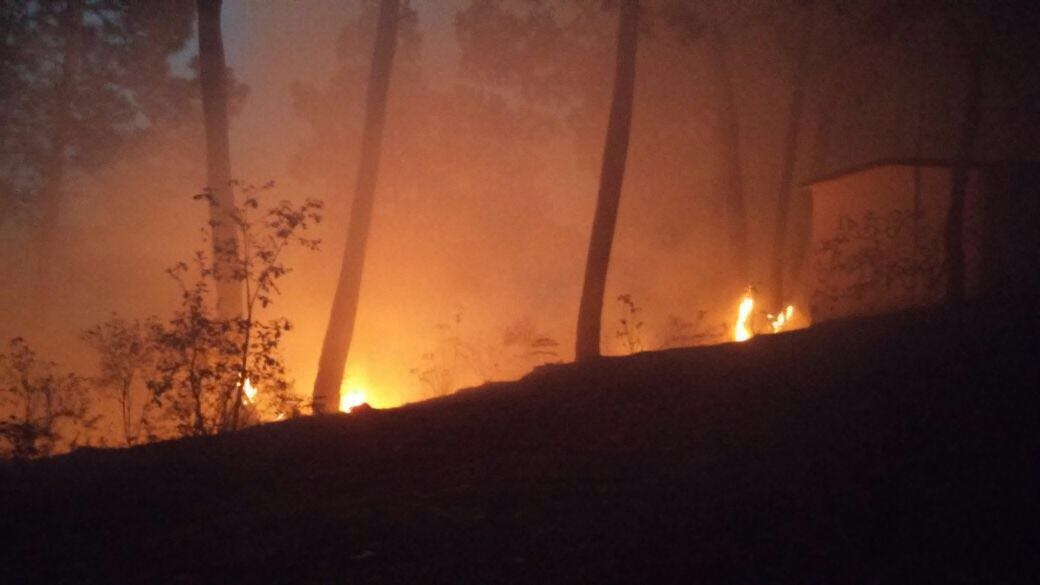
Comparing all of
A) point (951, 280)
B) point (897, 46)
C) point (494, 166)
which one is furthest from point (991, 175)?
point (494, 166)

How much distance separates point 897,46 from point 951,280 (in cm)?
1033

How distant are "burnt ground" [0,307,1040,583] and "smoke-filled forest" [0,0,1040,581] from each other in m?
0.24

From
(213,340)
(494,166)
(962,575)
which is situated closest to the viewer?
(962,575)

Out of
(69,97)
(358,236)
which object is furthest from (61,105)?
(358,236)

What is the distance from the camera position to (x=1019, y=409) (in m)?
6.15

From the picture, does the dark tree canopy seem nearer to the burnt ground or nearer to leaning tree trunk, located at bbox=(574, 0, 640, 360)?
leaning tree trunk, located at bbox=(574, 0, 640, 360)

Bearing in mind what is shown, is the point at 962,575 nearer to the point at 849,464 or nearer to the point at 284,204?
the point at 849,464

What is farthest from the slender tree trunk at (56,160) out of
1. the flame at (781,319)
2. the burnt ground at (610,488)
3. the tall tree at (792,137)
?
the flame at (781,319)

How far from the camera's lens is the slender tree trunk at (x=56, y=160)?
23844 millimetres

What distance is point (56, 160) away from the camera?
2448 cm

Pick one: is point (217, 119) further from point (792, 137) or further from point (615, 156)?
point (792, 137)

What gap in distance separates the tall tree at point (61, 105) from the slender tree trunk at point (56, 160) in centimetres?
3

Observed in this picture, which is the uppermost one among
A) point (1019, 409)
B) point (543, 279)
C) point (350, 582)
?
point (543, 279)

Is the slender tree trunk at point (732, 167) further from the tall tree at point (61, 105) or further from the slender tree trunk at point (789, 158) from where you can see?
the tall tree at point (61, 105)
